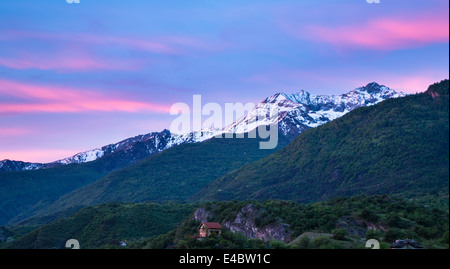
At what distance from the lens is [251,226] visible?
116562 millimetres

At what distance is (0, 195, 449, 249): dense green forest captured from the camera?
77.4 metres

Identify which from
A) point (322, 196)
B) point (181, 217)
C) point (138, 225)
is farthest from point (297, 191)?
point (138, 225)

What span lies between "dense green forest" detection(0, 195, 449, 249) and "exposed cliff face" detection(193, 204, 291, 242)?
0.46 m

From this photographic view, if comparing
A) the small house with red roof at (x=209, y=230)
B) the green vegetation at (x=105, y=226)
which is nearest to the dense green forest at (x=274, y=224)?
the green vegetation at (x=105, y=226)

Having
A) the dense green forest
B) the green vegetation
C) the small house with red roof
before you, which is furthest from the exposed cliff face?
the green vegetation

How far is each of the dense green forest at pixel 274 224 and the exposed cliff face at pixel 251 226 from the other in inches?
18.2

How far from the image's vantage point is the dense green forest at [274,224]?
254 feet

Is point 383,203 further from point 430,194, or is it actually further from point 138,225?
point 138,225

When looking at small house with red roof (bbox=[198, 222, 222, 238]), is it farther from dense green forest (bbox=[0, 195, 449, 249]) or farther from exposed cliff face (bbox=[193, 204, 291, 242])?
exposed cliff face (bbox=[193, 204, 291, 242])

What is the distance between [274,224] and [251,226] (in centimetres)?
726

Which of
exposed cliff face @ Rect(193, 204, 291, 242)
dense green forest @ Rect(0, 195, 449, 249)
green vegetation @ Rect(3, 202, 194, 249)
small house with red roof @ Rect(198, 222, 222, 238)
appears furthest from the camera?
green vegetation @ Rect(3, 202, 194, 249)

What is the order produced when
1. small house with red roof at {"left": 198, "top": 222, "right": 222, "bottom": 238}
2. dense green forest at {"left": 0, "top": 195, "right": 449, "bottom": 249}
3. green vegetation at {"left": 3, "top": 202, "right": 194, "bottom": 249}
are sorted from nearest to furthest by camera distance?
dense green forest at {"left": 0, "top": 195, "right": 449, "bottom": 249} < small house with red roof at {"left": 198, "top": 222, "right": 222, "bottom": 238} < green vegetation at {"left": 3, "top": 202, "right": 194, "bottom": 249}

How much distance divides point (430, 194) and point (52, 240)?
94.1 meters

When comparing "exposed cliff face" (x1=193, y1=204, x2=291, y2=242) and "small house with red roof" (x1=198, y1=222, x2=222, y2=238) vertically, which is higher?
"small house with red roof" (x1=198, y1=222, x2=222, y2=238)
